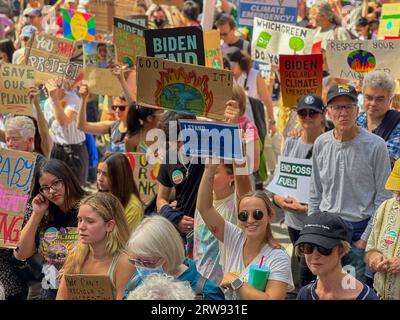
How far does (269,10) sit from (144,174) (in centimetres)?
414

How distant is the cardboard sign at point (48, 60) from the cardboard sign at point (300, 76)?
6.77 feet

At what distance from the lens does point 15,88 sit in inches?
342

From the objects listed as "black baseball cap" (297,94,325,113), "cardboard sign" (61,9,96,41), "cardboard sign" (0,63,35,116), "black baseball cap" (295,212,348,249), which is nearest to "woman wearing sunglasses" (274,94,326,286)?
"black baseball cap" (297,94,325,113)

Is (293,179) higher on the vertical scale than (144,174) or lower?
higher

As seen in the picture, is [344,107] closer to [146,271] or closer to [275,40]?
[146,271]

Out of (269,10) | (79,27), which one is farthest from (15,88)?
(79,27)

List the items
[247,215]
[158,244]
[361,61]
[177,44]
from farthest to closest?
[361,61]
[177,44]
[247,215]
[158,244]

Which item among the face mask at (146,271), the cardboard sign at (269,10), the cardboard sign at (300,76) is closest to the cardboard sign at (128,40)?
the cardboard sign at (300,76)

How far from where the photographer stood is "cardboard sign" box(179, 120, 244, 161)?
19.7ft

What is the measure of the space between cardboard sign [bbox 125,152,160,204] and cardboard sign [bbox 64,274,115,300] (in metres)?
2.84

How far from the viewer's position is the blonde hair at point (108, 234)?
5504 millimetres

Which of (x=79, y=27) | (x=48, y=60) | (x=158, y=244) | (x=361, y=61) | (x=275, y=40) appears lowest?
(x=79, y=27)

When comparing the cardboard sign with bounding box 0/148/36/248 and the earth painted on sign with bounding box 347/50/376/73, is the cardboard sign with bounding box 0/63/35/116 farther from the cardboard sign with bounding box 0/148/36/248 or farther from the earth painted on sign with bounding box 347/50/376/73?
the earth painted on sign with bounding box 347/50/376/73

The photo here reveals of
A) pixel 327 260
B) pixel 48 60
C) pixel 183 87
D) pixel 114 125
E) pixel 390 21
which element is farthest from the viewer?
pixel 390 21
